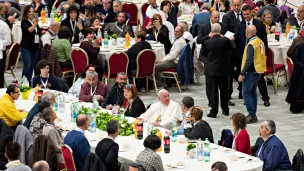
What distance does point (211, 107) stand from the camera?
1532 cm

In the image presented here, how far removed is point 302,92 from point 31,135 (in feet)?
18.6

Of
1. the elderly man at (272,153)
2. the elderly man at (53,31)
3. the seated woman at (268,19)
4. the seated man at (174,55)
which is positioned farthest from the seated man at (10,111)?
the seated woman at (268,19)

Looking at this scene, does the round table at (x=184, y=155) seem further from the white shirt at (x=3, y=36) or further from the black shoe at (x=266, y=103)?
the black shoe at (x=266, y=103)

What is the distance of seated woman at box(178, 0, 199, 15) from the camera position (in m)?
21.6

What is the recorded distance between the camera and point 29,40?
17000 mm

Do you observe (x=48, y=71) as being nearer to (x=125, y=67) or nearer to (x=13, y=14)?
(x=125, y=67)

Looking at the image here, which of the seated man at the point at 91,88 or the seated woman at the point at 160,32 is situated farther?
the seated woman at the point at 160,32

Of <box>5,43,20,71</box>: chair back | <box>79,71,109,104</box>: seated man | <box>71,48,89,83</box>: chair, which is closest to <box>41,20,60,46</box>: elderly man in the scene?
<box>5,43,20,71</box>: chair back

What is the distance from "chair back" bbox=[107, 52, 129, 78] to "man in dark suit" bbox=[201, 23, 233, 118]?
1850mm

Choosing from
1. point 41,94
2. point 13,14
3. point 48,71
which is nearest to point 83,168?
point 41,94

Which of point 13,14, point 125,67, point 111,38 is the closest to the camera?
point 125,67

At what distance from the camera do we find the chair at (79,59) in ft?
54.0

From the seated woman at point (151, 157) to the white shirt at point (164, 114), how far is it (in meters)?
2.33

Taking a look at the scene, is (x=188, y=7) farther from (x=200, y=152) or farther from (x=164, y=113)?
(x=200, y=152)
